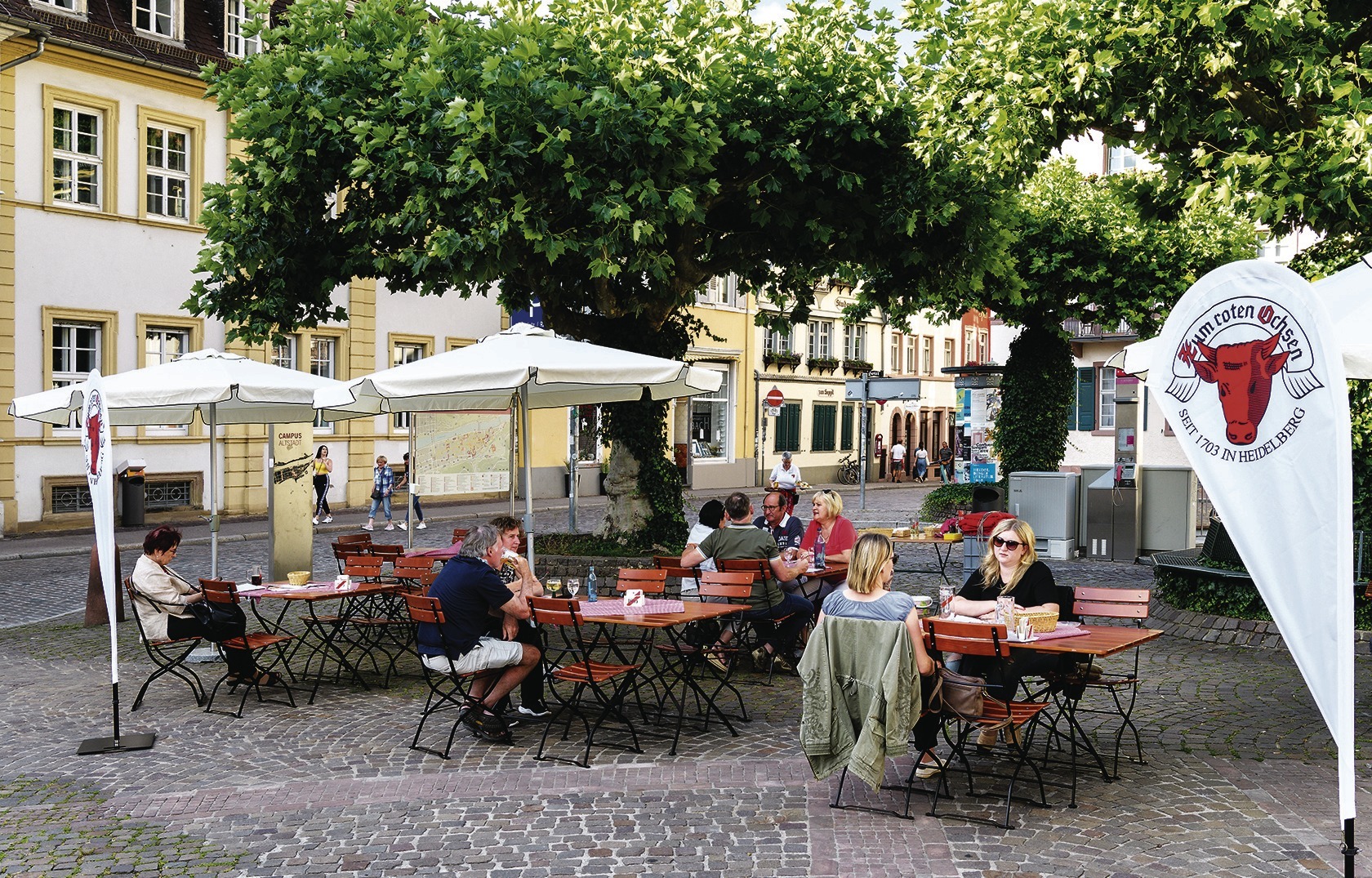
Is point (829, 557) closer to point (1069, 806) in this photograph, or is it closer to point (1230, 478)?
point (1069, 806)

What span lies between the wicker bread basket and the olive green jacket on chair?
82 centimetres

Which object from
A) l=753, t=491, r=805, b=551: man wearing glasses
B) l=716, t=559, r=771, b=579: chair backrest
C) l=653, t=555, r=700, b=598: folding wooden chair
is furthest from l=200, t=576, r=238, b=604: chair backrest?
l=753, t=491, r=805, b=551: man wearing glasses

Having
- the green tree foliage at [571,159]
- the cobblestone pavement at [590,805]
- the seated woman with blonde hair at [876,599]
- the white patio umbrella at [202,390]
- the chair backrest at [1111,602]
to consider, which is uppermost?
the green tree foliage at [571,159]

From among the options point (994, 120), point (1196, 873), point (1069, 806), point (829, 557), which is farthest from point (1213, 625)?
point (1196, 873)

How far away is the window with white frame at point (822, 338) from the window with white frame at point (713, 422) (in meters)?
5.99

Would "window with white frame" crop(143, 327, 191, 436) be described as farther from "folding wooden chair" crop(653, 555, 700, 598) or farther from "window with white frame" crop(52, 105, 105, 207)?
"folding wooden chair" crop(653, 555, 700, 598)

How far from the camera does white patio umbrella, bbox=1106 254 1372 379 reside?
7125mm

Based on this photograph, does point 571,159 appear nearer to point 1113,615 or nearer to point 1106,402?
point 1113,615

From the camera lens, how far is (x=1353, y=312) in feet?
24.8

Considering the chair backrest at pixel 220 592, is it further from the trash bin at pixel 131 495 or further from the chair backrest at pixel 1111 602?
the trash bin at pixel 131 495

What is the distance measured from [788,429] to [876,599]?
3969 cm

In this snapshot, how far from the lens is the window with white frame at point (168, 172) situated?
26.0m

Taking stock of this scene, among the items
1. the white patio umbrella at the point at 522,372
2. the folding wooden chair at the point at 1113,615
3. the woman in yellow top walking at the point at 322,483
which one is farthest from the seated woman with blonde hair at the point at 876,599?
the woman in yellow top walking at the point at 322,483

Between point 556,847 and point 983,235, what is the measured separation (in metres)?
9.17
